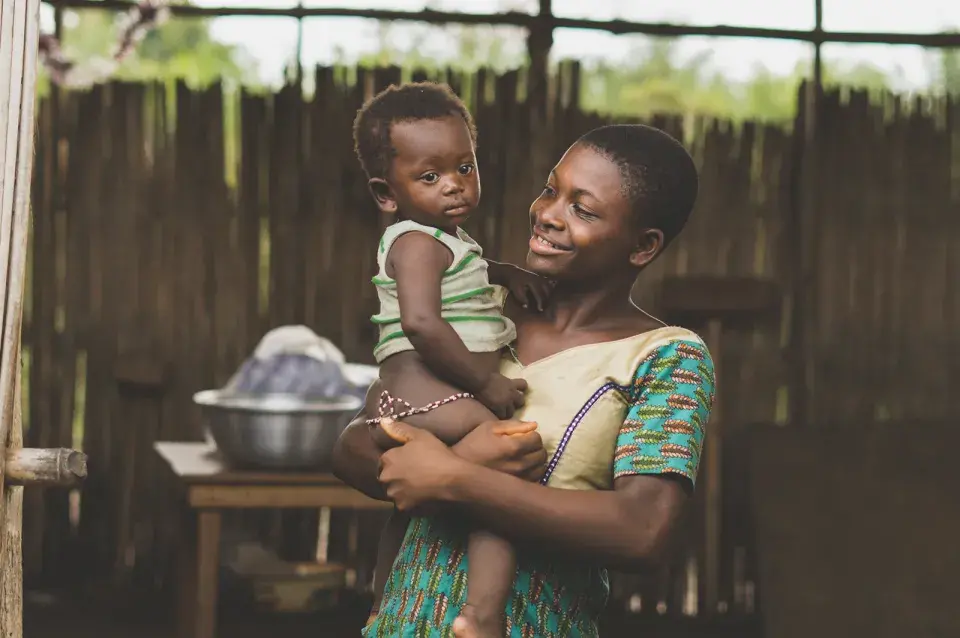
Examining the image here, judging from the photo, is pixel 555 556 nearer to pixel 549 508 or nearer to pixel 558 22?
pixel 549 508

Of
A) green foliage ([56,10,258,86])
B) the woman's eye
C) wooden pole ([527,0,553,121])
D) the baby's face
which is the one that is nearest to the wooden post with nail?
the baby's face

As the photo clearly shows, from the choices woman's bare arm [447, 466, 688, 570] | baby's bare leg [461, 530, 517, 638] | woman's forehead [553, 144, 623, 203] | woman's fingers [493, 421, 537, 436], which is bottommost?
baby's bare leg [461, 530, 517, 638]

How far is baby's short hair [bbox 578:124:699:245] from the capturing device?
1.88 metres

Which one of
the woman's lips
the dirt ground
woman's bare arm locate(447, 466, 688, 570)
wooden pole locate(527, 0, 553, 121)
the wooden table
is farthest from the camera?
wooden pole locate(527, 0, 553, 121)

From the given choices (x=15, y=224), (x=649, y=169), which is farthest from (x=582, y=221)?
(x=15, y=224)

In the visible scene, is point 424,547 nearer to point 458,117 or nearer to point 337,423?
point 458,117

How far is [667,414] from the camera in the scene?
1.86m

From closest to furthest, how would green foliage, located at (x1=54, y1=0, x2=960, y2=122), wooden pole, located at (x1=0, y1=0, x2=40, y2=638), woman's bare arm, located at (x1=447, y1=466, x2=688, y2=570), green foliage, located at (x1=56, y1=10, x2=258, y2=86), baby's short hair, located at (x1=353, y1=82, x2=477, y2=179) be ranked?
woman's bare arm, located at (x1=447, y1=466, x2=688, y2=570) < wooden pole, located at (x1=0, y1=0, x2=40, y2=638) < baby's short hair, located at (x1=353, y1=82, x2=477, y2=179) < green foliage, located at (x1=54, y1=0, x2=960, y2=122) < green foliage, located at (x1=56, y1=10, x2=258, y2=86)

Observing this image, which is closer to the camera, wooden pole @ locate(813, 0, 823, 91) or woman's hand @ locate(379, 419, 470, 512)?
woman's hand @ locate(379, 419, 470, 512)

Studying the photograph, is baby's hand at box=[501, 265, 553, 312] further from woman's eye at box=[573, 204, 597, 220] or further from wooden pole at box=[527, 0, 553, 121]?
wooden pole at box=[527, 0, 553, 121]

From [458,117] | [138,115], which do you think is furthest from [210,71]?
[458,117]

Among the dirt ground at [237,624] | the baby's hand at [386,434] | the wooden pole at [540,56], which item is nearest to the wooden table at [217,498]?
the dirt ground at [237,624]

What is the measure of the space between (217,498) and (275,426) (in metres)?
0.32

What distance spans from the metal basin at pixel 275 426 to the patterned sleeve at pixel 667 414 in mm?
2406
